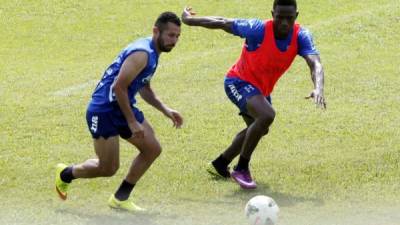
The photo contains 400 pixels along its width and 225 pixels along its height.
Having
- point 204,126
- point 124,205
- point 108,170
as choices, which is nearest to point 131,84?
point 108,170

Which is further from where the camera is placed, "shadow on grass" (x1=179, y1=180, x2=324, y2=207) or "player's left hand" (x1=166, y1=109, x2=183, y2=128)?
"shadow on grass" (x1=179, y1=180, x2=324, y2=207)

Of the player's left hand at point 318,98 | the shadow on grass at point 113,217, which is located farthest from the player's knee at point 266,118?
the shadow on grass at point 113,217

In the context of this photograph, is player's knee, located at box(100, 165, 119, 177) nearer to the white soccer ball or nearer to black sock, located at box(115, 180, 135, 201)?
black sock, located at box(115, 180, 135, 201)

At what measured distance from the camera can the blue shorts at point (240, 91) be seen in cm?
914

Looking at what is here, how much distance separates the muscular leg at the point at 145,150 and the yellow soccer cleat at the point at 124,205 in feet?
0.67

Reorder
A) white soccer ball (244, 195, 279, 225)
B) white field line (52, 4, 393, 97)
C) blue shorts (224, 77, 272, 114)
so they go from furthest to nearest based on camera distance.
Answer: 1. white field line (52, 4, 393, 97)
2. blue shorts (224, 77, 272, 114)
3. white soccer ball (244, 195, 279, 225)

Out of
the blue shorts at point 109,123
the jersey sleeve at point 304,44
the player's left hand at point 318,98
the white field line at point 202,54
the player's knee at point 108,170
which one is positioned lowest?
the white field line at point 202,54

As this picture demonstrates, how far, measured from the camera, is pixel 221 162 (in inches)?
376

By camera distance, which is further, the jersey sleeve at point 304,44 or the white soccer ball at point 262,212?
the jersey sleeve at point 304,44

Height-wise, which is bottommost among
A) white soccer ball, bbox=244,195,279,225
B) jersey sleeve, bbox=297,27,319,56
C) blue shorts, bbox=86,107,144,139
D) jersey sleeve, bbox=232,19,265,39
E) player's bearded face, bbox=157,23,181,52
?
white soccer ball, bbox=244,195,279,225

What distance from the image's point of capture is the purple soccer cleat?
9148 mm

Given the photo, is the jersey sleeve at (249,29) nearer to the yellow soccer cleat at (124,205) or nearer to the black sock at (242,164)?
the black sock at (242,164)

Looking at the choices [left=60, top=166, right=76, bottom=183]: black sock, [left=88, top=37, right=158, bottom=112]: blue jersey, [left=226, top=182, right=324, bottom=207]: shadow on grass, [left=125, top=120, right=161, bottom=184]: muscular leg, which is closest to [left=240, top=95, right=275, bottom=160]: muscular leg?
[left=226, top=182, right=324, bottom=207]: shadow on grass

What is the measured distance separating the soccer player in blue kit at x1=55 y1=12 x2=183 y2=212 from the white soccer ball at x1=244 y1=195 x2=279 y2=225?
1.16 meters
